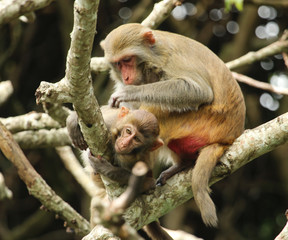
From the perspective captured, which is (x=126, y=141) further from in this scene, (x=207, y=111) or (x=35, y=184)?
(x=35, y=184)

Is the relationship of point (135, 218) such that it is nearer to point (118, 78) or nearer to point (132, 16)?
point (118, 78)

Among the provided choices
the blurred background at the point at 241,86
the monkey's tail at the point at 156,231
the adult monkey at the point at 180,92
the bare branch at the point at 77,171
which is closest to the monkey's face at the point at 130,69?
the adult monkey at the point at 180,92

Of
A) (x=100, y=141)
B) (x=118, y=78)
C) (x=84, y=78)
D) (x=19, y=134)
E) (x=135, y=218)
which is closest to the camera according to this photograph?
(x=84, y=78)

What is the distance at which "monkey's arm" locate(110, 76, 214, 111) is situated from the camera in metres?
4.30

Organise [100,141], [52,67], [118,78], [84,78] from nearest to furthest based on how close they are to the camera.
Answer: [84,78]
[100,141]
[118,78]
[52,67]

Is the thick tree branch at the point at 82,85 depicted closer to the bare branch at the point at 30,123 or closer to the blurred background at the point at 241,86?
the bare branch at the point at 30,123

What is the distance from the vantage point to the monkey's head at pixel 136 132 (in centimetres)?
380

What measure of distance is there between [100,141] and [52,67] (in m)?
6.12

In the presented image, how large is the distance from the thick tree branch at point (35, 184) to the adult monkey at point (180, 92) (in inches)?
43.6

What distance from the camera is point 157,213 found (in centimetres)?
393

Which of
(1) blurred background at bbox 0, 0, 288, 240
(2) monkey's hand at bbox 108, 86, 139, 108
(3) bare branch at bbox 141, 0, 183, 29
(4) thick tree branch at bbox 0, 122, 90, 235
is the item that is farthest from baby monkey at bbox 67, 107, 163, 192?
(1) blurred background at bbox 0, 0, 288, 240

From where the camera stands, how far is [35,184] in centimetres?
473

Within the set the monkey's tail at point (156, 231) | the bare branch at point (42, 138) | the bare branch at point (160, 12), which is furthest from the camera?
the bare branch at point (42, 138)

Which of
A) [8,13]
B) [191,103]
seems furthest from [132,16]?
[191,103]
